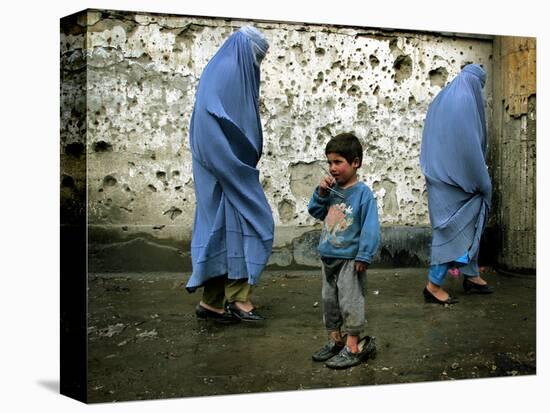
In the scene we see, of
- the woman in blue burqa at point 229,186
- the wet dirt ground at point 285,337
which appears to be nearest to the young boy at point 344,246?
the wet dirt ground at point 285,337

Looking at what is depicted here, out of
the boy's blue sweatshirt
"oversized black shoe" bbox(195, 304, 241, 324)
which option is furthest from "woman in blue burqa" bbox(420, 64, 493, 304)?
"oversized black shoe" bbox(195, 304, 241, 324)

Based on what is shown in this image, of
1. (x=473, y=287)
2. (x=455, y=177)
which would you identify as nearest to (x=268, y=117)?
(x=455, y=177)

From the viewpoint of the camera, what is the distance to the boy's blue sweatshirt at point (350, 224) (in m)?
5.42

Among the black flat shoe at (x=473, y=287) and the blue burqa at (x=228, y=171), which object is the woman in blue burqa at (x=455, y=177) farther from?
the blue burqa at (x=228, y=171)

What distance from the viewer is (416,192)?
20.0 ft

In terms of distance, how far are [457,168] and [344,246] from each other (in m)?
1.09

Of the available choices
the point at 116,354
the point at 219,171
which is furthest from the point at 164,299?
the point at 219,171

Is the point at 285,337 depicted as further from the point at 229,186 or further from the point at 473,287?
the point at 473,287

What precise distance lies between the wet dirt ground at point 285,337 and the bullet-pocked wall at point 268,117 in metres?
0.17

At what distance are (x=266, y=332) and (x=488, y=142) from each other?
1908 millimetres

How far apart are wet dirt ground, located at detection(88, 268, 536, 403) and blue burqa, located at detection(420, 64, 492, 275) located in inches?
9.7

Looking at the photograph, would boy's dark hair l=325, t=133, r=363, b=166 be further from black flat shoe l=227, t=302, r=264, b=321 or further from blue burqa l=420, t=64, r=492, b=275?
black flat shoe l=227, t=302, r=264, b=321

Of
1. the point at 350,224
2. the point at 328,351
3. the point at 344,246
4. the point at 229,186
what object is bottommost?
the point at 328,351

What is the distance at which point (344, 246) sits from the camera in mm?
5477
